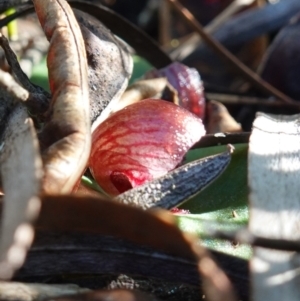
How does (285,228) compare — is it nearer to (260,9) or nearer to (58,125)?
(58,125)

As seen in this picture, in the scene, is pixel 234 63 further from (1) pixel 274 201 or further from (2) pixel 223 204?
(1) pixel 274 201

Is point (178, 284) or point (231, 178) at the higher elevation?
point (231, 178)

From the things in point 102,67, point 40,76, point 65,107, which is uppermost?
point 40,76

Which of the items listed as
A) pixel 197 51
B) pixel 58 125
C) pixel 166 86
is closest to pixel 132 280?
pixel 58 125

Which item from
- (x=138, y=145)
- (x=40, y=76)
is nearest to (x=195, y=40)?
(x=40, y=76)

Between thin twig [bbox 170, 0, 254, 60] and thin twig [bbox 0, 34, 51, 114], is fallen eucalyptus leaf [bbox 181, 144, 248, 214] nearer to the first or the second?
thin twig [bbox 0, 34, 51, 114]

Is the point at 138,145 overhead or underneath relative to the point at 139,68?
underneath
